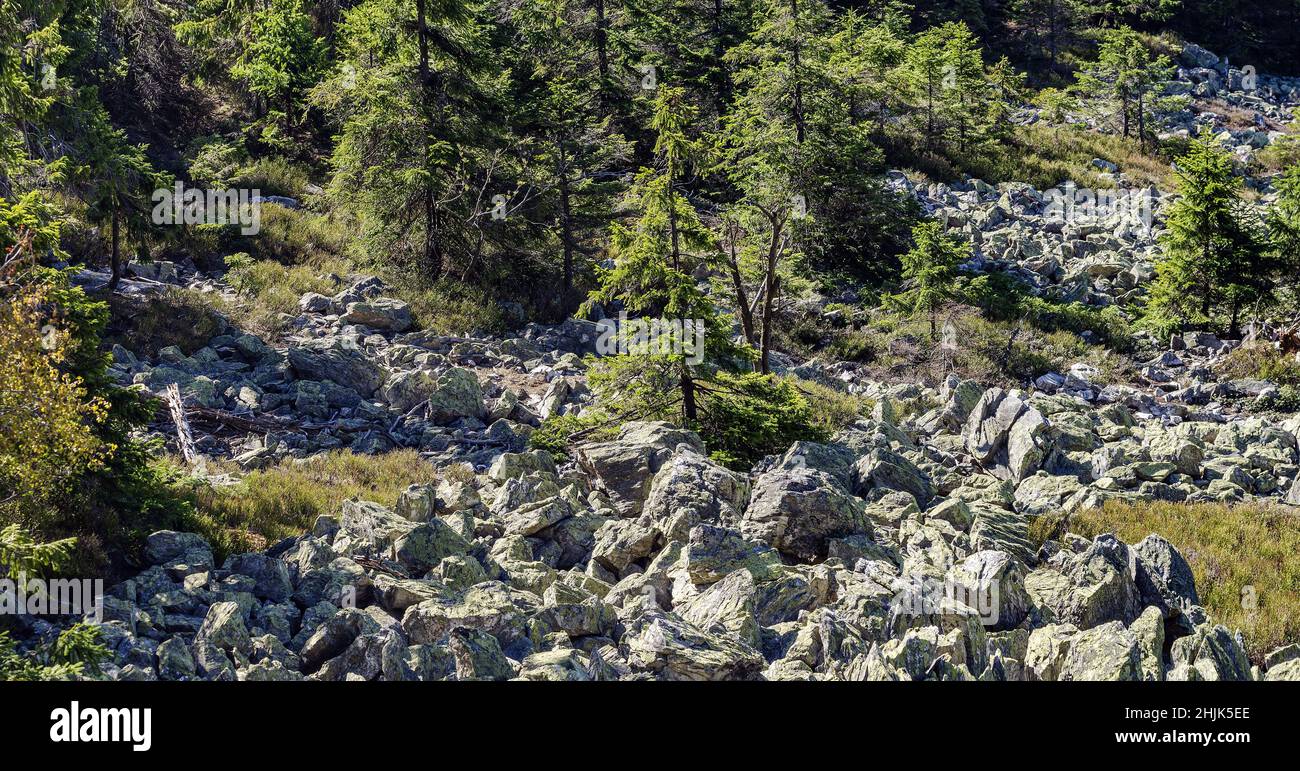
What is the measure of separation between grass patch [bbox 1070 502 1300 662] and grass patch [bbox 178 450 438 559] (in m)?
9.56

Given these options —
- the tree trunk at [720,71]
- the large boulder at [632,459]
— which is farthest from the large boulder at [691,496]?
the tree trunk at [720,71]

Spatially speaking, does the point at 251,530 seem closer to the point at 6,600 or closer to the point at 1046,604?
the point at 6,600

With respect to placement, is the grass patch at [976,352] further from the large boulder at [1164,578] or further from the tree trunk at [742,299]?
the large boulder at [1164,578]

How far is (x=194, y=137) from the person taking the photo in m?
30.8

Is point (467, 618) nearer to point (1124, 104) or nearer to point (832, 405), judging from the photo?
point (832, 405)

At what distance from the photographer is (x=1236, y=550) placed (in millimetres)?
13453

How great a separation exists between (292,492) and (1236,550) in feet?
41.4

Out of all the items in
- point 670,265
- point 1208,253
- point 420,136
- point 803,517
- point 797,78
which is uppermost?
point 797,78

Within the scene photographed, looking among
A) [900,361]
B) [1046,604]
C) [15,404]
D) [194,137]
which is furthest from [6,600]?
[194,137]

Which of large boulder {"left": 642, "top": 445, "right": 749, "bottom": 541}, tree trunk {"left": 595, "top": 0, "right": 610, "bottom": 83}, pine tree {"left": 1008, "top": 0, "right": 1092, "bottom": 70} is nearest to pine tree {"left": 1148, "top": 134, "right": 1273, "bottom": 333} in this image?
tree trunk {"left": 595, "top": 0, "right": 610, "bottom": 83}

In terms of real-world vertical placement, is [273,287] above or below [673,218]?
below

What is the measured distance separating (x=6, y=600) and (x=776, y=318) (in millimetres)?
21822

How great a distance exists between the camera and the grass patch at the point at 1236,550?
450 inches

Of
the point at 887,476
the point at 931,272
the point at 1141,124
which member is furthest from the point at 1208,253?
the point at 1141,124
